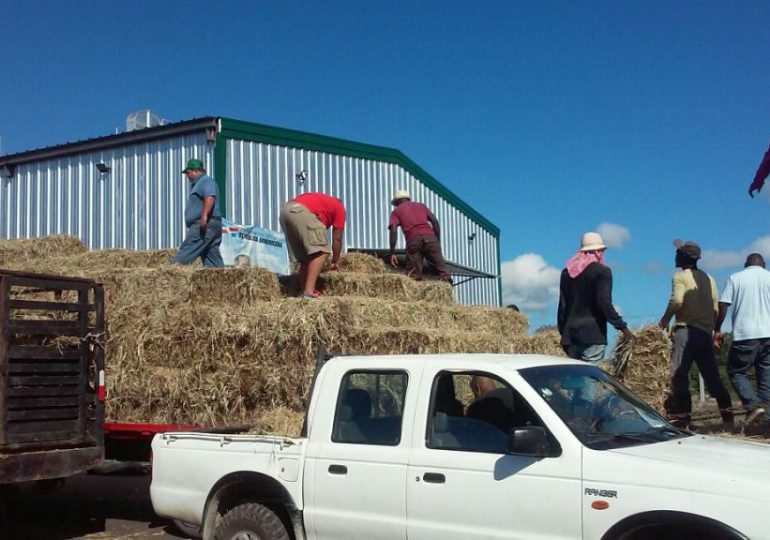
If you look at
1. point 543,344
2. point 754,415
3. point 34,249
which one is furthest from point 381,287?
point 34,249

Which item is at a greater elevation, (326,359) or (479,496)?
(326,359)

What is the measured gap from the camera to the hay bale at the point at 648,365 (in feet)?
28.1

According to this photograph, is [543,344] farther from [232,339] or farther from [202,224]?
[202,224]

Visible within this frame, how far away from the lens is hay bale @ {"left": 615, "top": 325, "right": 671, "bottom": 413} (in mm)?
8555

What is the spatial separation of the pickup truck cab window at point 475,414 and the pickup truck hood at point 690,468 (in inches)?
20.6

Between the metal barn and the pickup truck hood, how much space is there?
38.2ft

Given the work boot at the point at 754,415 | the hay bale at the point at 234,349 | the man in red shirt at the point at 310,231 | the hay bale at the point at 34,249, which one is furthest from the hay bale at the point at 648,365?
the hay bale at the point at 34,249

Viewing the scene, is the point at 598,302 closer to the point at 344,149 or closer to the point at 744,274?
the point at 744,274

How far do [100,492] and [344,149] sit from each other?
397 inches

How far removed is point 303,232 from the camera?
30.5 ft

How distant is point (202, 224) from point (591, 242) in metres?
5.35

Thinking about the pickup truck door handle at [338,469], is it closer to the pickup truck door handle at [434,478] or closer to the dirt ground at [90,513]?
the pickup truck door handle at [434,478]

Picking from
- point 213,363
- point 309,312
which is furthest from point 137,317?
point 309,312

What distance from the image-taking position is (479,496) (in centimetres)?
447
